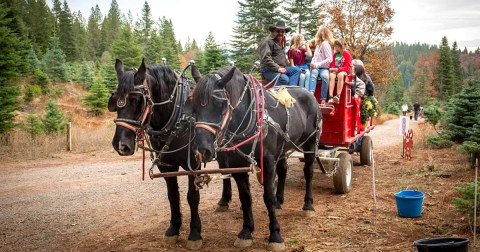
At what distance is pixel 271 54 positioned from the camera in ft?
23.6

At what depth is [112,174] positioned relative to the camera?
10.4 meters

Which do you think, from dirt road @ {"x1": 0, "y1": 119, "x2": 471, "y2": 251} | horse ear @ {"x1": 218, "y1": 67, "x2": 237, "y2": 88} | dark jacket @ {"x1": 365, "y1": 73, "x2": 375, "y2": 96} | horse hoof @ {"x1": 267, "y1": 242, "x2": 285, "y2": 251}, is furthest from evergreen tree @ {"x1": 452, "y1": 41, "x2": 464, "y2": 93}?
horse ear @ {"x1": 218, "y1": 67, "x2": 237, "y2": 88}

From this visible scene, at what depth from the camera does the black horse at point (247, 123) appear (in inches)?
171

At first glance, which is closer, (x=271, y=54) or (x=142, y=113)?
(x=142, y=113)

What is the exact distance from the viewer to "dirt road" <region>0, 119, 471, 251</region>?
5.29 metres

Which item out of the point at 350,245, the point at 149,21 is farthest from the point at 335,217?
the point at 149,21

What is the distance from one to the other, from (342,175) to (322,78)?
6.41 feet

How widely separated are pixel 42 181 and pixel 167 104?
627 cm

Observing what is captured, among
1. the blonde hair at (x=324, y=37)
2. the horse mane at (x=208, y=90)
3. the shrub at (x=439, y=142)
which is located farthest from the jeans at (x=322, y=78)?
the shrub at (x=439, y=142)

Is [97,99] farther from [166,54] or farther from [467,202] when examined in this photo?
[467,202]

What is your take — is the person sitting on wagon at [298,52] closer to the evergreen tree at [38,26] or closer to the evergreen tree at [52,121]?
the evergreen tree at [52,121]

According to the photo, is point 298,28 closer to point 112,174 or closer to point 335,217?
point 112,174

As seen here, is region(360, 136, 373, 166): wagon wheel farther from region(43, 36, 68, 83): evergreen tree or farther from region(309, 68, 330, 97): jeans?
region(43, 36, 68, 83): evergreen tree

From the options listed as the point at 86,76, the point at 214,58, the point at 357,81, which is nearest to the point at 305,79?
the point at 357,81
